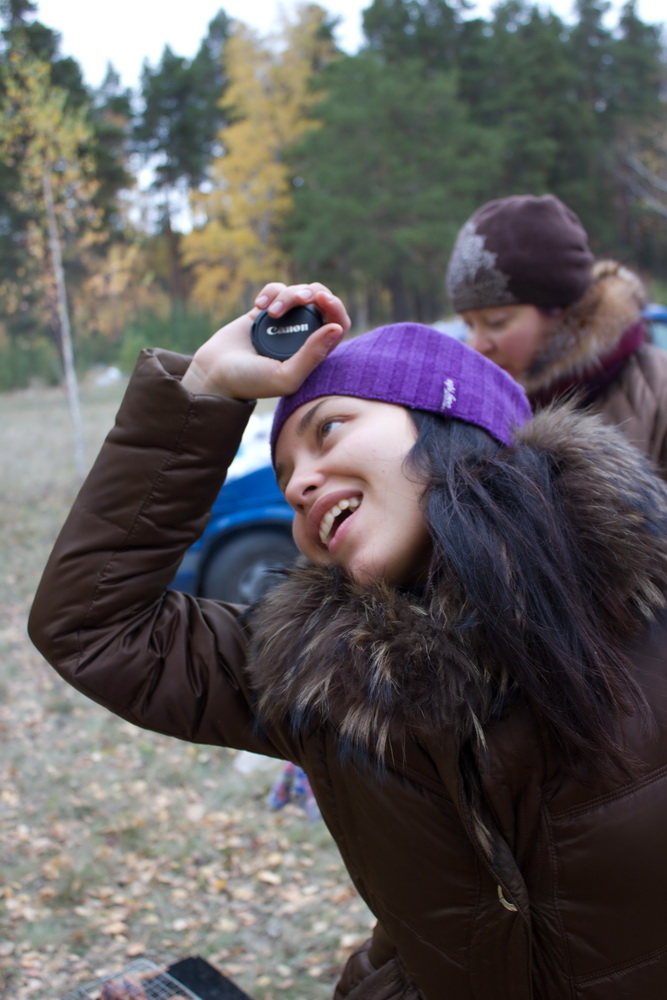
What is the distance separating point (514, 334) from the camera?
2.62 meters

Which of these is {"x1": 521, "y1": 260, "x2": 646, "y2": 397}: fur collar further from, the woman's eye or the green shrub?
the green shrub

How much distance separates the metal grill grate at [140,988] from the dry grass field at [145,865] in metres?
0.79

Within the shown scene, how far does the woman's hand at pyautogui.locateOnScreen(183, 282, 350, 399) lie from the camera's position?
59.4 inches

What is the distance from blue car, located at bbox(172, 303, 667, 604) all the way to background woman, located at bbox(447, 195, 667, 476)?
9.24 feet

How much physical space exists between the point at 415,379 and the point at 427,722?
0.62 m

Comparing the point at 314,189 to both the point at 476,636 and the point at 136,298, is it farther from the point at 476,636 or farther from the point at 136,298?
the point at 476,636

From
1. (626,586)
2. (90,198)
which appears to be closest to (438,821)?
(626,586)

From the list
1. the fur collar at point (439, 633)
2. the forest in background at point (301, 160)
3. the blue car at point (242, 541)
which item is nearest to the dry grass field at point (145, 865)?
the blue car at point (242, 541)

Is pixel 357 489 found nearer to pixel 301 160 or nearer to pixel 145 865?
pixel 145 865

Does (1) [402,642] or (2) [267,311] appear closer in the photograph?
(1) [402,642]

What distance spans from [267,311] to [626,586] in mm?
806

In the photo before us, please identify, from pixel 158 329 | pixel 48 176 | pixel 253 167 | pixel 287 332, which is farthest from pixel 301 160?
pixel 287 332

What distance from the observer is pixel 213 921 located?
3266mm

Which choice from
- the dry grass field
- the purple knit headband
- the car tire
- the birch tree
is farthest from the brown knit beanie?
the birch tree
